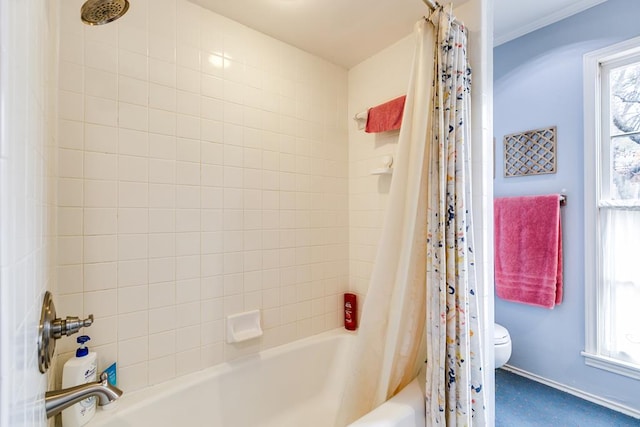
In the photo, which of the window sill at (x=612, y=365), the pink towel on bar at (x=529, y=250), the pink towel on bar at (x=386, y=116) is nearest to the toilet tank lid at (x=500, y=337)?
the pink towel on bar at (x=529, y=250)

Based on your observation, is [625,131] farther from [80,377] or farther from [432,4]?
[80,377]

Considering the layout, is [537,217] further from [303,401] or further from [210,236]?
[210,236]

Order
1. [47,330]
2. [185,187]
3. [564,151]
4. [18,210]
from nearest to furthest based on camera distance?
1. [18,210]
2. [47,330]
3. [185,187]
4. [564,151]

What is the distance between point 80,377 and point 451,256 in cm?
143

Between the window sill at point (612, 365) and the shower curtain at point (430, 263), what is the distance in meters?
1.54

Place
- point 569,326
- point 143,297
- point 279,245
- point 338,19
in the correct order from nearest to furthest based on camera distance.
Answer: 1. point 143,297
2. point 338,19
3. point 279,245
4. point 569,326

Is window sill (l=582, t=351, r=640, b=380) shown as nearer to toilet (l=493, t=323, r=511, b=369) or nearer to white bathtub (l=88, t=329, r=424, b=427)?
toilet (l=493, t=323, r=511, b=369)

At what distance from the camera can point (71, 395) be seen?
0.73 m

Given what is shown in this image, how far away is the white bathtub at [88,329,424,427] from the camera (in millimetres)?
1134

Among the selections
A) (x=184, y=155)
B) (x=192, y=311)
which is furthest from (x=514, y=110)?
(x=192, y=311)

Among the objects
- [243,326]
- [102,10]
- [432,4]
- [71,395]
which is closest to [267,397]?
[243,326]

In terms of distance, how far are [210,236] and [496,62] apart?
9.09 ft

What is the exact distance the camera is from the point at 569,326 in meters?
2.10

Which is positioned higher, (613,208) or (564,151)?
(564,151)
